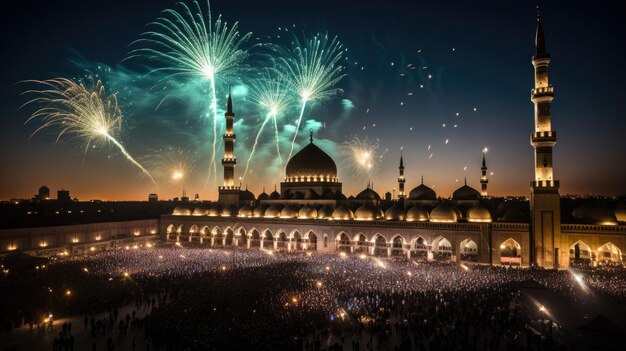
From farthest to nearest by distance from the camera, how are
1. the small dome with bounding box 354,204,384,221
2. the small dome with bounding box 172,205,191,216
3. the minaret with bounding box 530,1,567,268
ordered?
the small dome with bounding box 172,205,191,216 → the small dome with bounding box 354,204,384,221 → the minaret with bounding box 530,1,567,268

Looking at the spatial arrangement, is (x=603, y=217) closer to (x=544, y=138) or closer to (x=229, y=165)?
(x=544, y=138)

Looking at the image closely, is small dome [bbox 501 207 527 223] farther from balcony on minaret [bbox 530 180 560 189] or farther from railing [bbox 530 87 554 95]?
railing [bbox 530 87 554 95]

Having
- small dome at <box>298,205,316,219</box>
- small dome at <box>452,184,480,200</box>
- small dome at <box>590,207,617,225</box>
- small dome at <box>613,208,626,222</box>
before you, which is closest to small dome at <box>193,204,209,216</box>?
small dome at <box>298,205,316,219</box>

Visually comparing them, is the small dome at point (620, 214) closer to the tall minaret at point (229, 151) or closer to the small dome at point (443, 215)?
the small dome at point (443, 215)

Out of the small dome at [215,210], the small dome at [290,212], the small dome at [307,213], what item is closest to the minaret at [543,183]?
the small dome at [307,213]

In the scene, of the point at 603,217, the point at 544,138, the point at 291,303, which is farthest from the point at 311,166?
the point at 291,303

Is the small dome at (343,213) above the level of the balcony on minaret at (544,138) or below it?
below
